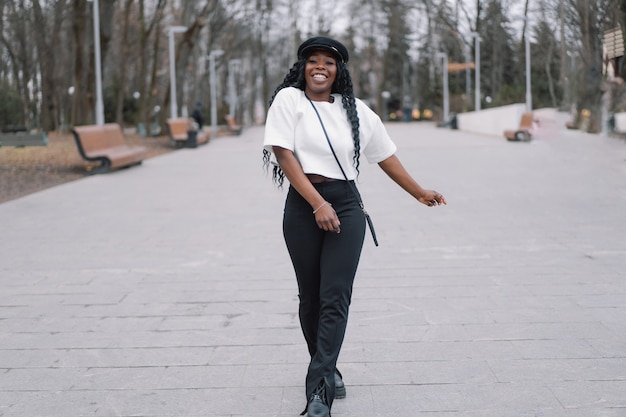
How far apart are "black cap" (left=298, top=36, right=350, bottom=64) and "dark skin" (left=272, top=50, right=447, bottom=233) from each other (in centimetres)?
3

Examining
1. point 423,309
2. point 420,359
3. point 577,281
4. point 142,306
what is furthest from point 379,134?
point 577,281

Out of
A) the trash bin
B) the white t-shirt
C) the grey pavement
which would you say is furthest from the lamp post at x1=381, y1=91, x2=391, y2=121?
the white t-shirt

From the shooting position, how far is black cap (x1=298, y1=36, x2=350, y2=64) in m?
3.80

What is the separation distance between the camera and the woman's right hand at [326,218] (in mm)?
3654

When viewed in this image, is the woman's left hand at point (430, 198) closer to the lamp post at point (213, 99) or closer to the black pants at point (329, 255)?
the black pants at point (329, 255)

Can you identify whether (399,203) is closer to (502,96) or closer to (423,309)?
(423,309)

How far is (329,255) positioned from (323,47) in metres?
0.83

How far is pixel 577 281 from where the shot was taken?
673 centimetres

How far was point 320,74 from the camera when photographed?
3.81 meters

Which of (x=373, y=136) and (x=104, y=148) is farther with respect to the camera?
(x=104, y=148)

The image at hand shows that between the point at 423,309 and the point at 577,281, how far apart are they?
1.43 m

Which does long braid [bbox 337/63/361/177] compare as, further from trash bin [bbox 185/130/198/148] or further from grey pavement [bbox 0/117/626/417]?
trash bin [bbox 185/130/198/148]

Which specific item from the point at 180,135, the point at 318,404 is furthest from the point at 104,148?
the point at 318,404

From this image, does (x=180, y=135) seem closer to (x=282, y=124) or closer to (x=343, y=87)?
(x=343, y=87)
